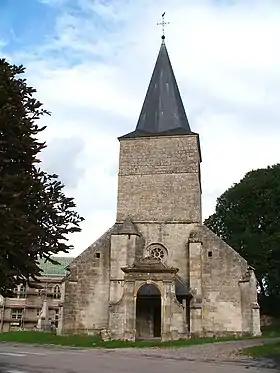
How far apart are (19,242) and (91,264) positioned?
22.5 m

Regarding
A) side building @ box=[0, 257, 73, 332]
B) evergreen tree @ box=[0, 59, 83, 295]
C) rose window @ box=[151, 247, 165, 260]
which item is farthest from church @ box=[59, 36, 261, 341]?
side building @ box=[0, 257, 73, 332]

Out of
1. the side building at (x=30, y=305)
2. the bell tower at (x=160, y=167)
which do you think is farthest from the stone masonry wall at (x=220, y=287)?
the side building at (x=30, y=305)

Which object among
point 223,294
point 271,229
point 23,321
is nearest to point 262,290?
point 271,229

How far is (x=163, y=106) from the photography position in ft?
119

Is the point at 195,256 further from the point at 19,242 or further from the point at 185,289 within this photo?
the point at 19,242

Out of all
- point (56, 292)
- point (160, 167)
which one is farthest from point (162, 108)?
point (56, 292)

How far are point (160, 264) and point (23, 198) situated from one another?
726 inches

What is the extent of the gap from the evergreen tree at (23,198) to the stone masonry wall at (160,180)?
2211 centimetres

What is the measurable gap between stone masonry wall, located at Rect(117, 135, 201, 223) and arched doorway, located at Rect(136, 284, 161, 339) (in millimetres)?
5519

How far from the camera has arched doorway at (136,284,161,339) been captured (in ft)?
97.2

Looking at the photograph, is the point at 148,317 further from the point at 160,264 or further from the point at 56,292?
the point at 56,292

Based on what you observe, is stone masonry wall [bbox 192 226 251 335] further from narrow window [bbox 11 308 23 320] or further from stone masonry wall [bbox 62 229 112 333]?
narrow window [bbox 11 308 23 320]

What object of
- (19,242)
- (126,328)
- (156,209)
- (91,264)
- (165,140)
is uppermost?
(165,140)

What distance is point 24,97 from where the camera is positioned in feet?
34.8
